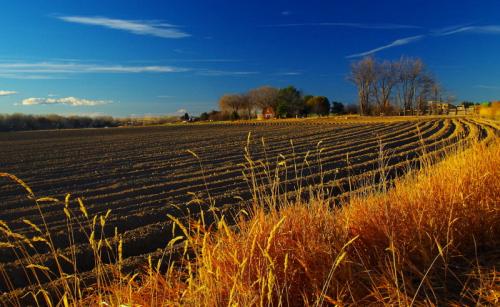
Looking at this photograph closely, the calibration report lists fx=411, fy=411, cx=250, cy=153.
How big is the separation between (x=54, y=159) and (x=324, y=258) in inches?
626

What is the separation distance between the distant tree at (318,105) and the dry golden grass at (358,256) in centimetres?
6497

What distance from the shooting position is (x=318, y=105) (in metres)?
68.8

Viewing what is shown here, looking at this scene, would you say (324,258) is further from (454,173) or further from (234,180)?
(234,180)

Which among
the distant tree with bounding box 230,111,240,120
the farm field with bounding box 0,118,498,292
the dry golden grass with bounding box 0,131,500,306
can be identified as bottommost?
the farm field with bounding box 0,118,498,292

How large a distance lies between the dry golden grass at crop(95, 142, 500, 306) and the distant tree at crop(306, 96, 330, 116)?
213 feet

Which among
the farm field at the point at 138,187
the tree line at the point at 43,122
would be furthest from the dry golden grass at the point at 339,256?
the tree line at the point at 43,122

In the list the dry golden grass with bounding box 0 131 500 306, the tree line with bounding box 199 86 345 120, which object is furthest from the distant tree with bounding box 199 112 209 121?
the dry golden grass with bounding box 0 131 500 306

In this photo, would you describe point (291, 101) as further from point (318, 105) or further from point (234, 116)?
point (234, 116)

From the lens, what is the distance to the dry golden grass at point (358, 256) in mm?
2578

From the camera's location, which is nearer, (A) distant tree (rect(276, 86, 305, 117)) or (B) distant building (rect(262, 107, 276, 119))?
(A) distant tree (rect(276, 86, 305, 117))

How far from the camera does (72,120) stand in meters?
64.4

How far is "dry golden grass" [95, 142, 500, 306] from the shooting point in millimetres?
2578

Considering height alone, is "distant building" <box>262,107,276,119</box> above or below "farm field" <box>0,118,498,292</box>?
above

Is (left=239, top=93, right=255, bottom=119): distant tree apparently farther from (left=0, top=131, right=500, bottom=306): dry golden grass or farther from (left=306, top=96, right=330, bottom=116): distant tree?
(left=0, top=131, right=500, bottom=306): dry golden grass
